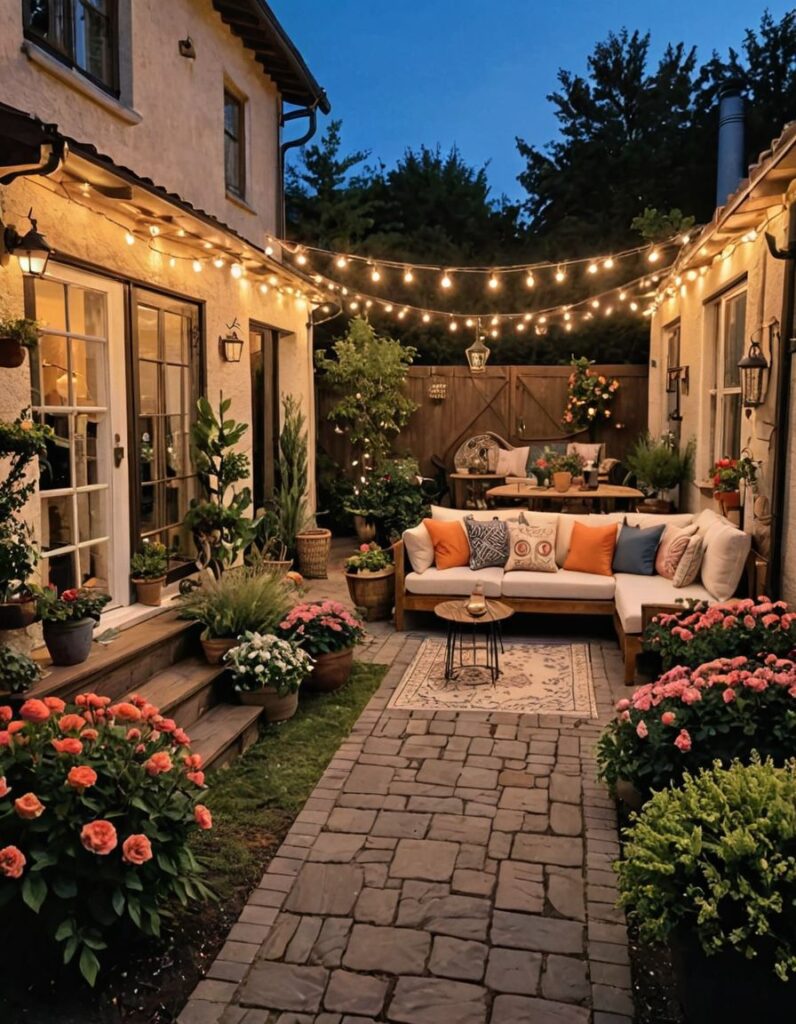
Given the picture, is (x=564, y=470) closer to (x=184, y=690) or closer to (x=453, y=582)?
(x=453, y=582)

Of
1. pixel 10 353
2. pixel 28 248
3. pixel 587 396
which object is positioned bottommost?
pixel 10 353

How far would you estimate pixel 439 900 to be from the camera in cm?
313

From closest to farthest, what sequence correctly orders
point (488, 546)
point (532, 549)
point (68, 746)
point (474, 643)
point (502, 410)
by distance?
point (68, 746), point (474, 643), point (532, 549), point (488, 546), point (502, 410)

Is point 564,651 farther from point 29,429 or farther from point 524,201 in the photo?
point 524,201

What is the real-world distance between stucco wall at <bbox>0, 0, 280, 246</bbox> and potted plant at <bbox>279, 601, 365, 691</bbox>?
124 inches

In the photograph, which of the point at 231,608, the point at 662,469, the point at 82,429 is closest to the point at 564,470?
the point at 662,469

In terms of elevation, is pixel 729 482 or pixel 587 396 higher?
pixel 587 396

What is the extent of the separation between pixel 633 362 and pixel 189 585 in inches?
417

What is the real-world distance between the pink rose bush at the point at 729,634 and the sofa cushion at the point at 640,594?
41.0 inches

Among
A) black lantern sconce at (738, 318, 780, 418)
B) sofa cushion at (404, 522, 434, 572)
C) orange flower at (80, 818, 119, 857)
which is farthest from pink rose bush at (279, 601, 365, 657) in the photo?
black lantern sconce at (738, 318, 780, 418)

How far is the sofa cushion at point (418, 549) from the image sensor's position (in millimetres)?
7000

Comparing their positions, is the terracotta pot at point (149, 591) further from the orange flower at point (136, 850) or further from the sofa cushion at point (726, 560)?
the sofa cushion at point (726, 560)

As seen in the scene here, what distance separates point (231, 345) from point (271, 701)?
3.33 meters

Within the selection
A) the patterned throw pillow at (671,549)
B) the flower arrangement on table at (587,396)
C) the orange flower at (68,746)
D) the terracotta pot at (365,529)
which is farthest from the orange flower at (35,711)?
the flower arrangement on table at (587,396)
